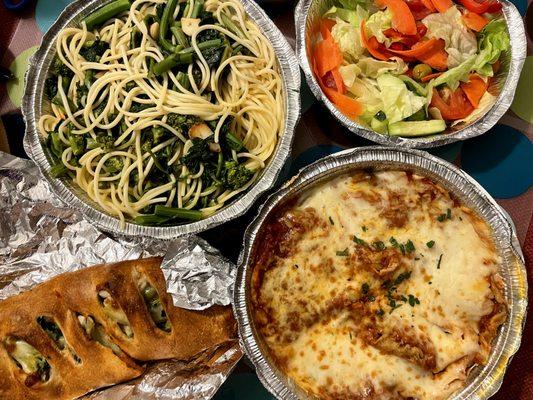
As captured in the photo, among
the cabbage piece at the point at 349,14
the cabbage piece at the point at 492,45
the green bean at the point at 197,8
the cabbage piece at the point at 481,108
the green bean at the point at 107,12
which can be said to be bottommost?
the cabbage piece at the point at 481,108

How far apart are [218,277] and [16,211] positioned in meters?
1.25

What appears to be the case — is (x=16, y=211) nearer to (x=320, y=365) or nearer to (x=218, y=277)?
(x=218, y=277)

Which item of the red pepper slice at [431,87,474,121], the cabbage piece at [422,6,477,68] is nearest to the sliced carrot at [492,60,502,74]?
the cabbage piece at [422,6,477,68]

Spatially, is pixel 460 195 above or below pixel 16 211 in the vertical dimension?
below

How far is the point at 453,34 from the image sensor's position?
3.21m

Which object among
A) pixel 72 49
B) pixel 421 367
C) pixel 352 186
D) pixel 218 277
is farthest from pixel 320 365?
pixel 72 49

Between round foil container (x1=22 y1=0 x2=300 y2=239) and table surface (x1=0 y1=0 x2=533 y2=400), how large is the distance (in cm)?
37

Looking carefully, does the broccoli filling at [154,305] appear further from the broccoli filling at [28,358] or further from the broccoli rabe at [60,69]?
the broccoli rabe at [60,69]

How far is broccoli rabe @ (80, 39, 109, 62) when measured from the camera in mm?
3117

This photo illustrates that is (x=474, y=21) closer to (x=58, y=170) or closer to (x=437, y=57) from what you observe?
(x=437, y=57)

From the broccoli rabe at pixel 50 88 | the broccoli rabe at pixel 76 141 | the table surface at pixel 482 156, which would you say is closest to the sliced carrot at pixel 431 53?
the table surface at pixel 482 156

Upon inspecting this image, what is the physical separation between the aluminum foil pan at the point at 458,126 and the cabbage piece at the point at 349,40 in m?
0.19

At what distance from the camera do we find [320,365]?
2.84 metres

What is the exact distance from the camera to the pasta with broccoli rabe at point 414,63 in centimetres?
316
